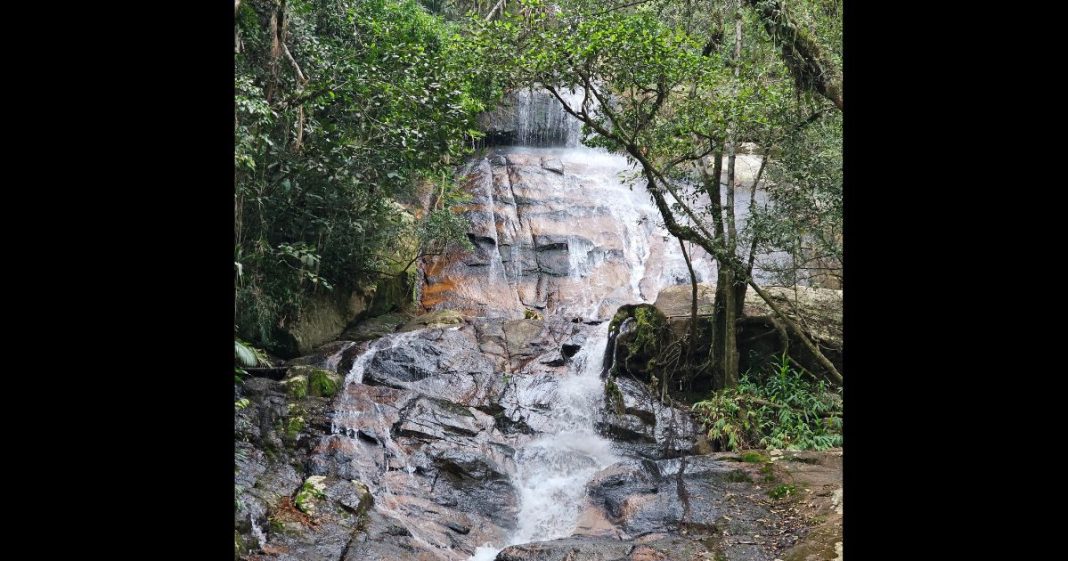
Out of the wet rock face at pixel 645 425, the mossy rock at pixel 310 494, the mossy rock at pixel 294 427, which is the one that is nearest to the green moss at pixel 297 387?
the mossy rock at pixel 294 427

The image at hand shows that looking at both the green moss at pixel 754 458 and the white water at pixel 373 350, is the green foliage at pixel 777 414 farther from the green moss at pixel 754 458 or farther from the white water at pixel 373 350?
the white water at pixel 373 350

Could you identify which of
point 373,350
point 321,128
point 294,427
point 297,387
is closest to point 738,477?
point 294,427

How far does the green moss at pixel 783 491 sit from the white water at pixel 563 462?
2.36m

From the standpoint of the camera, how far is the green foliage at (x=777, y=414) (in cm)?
1060

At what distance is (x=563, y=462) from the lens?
10.5 m

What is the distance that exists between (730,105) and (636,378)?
515 cm

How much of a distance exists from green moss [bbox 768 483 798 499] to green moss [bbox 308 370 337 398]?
6.55m

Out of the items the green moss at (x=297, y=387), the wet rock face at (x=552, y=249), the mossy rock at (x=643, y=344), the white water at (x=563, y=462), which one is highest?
the wet rock face at (x=552, y=249)

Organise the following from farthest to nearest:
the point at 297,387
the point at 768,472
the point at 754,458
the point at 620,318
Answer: the point at 620,318, the point at 297,387, the point at 754,458, the point at 768,472

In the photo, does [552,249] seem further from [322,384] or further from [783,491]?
[783,491]

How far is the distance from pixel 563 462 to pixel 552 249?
1008cm

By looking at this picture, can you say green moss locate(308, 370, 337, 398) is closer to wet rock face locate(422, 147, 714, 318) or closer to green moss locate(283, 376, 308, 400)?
green moss locate(283, 376, 308, 400)
